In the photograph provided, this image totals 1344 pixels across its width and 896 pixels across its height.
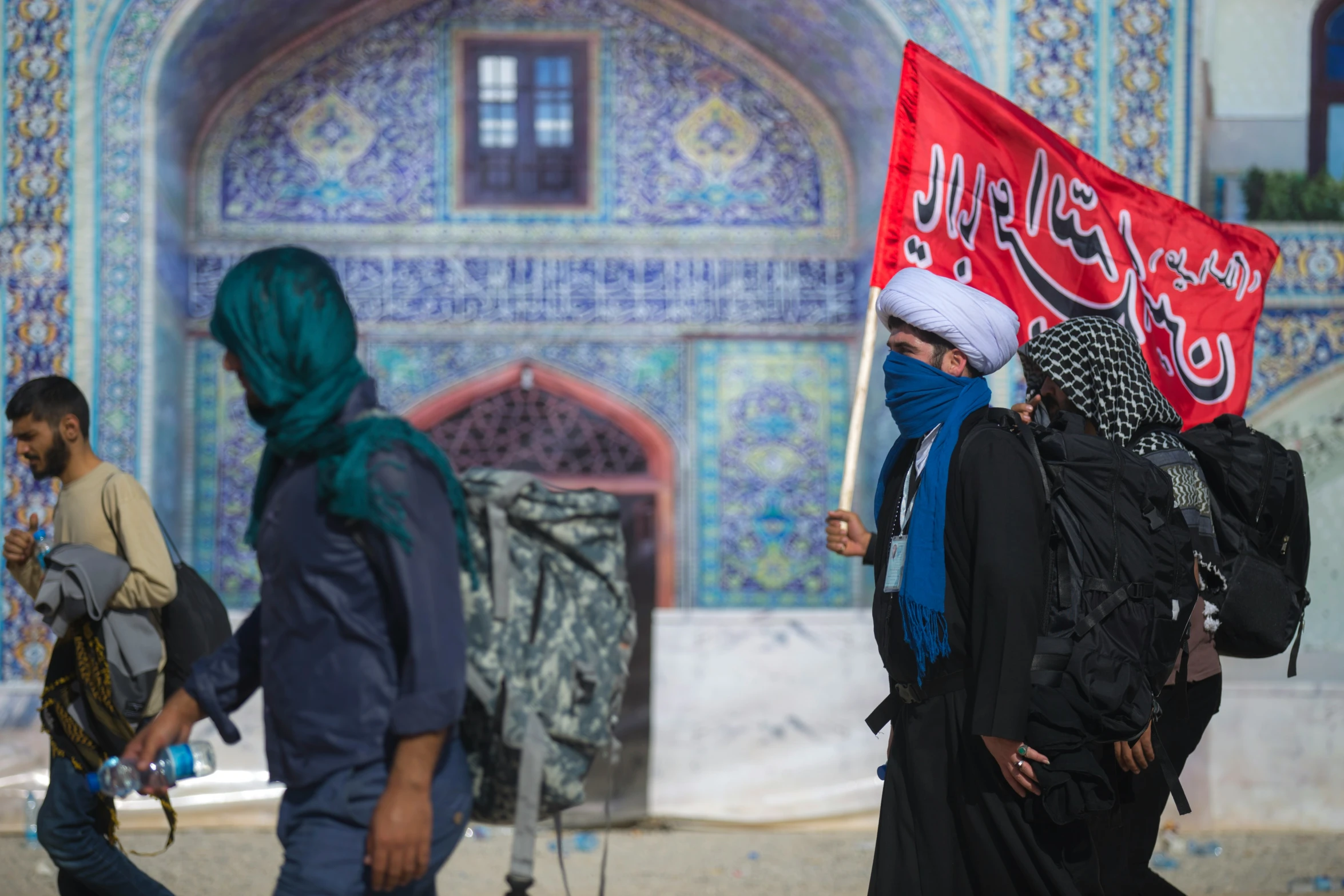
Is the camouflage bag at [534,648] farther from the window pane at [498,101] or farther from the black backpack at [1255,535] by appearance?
the window pane at [498,101]

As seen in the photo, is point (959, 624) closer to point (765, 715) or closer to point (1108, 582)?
point (1108, 582)

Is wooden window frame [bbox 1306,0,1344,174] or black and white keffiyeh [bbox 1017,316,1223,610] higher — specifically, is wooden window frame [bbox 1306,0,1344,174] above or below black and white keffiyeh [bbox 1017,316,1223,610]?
above

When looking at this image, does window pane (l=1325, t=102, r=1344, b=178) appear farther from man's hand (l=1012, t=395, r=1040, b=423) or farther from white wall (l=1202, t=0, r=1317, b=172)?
man's hand (l=1012, t=395, r=1040, b=423)

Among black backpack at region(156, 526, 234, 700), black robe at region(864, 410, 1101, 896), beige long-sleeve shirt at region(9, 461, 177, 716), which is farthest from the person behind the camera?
black backpack at region(156, 526, 234, 700)

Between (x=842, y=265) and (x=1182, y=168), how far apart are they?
1424 mm

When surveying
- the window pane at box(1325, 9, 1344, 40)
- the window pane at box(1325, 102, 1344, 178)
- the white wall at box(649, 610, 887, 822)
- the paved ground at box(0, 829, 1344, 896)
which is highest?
the window pane at box(1325, 9, 1344, 40)

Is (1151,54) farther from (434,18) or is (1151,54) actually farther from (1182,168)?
(434,18)

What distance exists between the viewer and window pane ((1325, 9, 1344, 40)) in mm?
5578

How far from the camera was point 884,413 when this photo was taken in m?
5.71

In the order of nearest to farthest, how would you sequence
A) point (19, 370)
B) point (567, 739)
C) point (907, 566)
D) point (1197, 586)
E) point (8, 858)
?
point (567, 739), point (907, 566), point (1197, 586), point (8, 858), point (19, 370)

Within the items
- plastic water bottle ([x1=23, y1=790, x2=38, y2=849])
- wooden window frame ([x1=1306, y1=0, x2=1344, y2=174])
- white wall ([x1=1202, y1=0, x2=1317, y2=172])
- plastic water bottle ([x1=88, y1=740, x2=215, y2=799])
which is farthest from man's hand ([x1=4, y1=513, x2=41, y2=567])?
wooden window frame ([x1=1306, y1=0, x2=1344, y2=174])

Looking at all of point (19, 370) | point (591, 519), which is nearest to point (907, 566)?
point (591, 519)

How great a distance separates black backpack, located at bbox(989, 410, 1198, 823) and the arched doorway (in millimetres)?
3624

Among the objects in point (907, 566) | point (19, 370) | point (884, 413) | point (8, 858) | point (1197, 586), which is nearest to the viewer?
point (907, 566)
